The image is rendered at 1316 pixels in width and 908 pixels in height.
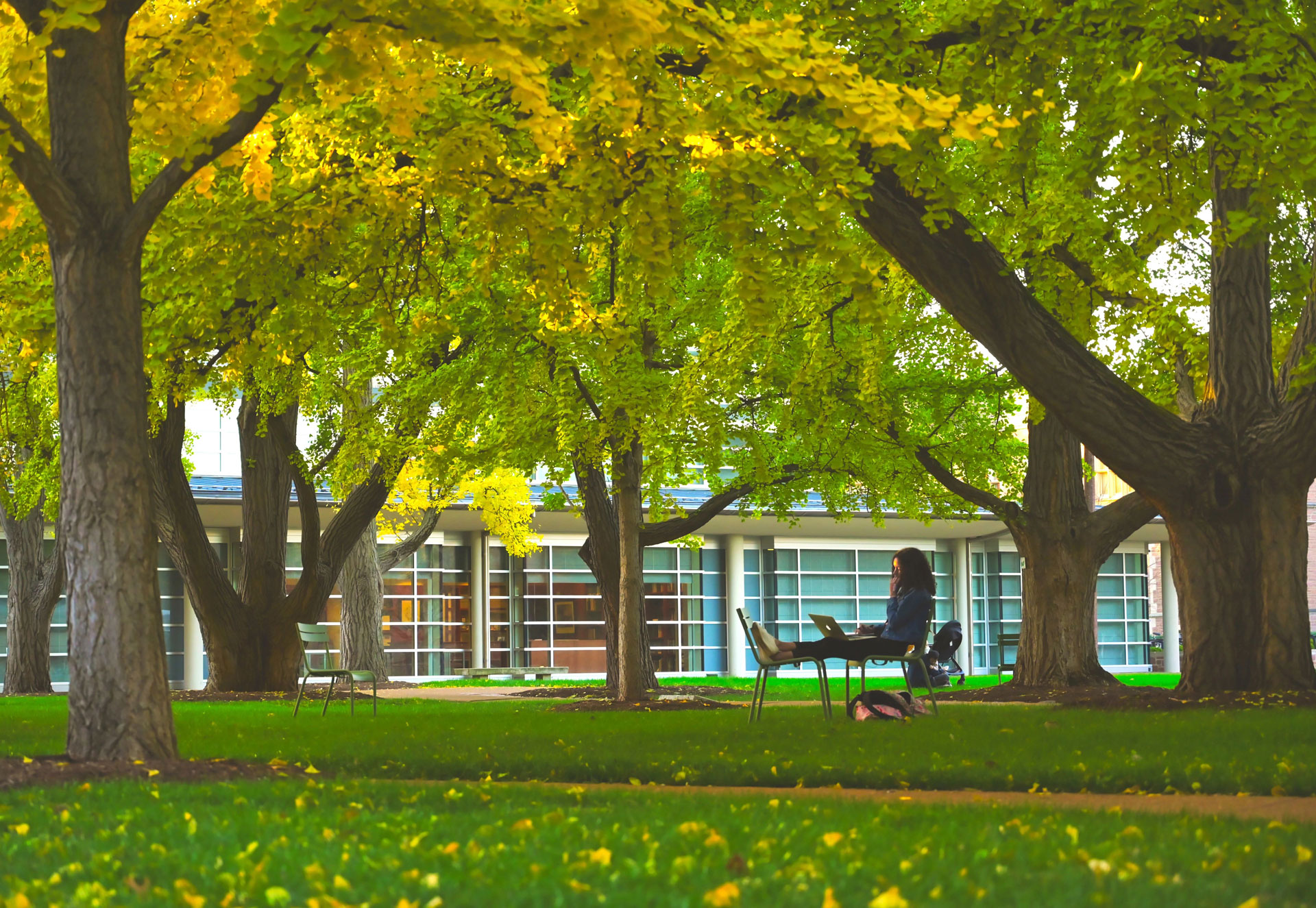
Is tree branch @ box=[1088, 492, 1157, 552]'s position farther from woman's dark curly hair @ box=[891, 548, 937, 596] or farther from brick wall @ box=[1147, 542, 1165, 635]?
brick wall @ box=[1147, 542, 1165, 635]

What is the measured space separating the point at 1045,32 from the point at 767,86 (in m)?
3.39

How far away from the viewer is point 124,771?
7.30 m

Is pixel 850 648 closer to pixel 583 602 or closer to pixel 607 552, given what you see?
pixel 607 552

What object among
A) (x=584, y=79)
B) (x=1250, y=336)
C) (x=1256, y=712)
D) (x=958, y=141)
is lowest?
(x=1256, y=712)

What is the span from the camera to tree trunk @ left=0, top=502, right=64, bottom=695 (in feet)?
86.5

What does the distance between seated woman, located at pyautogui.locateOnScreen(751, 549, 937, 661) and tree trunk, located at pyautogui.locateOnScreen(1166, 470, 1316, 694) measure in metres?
2.99

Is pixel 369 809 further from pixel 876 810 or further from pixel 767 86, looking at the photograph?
pixel 767 86

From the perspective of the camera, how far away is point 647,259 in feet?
35.9

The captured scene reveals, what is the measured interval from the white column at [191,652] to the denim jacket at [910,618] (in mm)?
25372

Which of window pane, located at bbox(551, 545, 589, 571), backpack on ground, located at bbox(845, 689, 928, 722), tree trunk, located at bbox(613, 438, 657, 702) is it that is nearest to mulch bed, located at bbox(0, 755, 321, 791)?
backpack on ground, located at bbox(845, 689, 928, 722)

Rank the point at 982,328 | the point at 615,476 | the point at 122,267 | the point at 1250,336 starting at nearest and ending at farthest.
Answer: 1. the point at 122,267
2. the point at 982,328
3. the point at 1250,336
4. the point at 615,476

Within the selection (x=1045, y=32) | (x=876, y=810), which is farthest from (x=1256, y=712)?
(x=876, y=810)

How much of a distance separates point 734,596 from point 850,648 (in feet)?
90.2

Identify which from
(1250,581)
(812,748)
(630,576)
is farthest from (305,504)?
(812,748)
